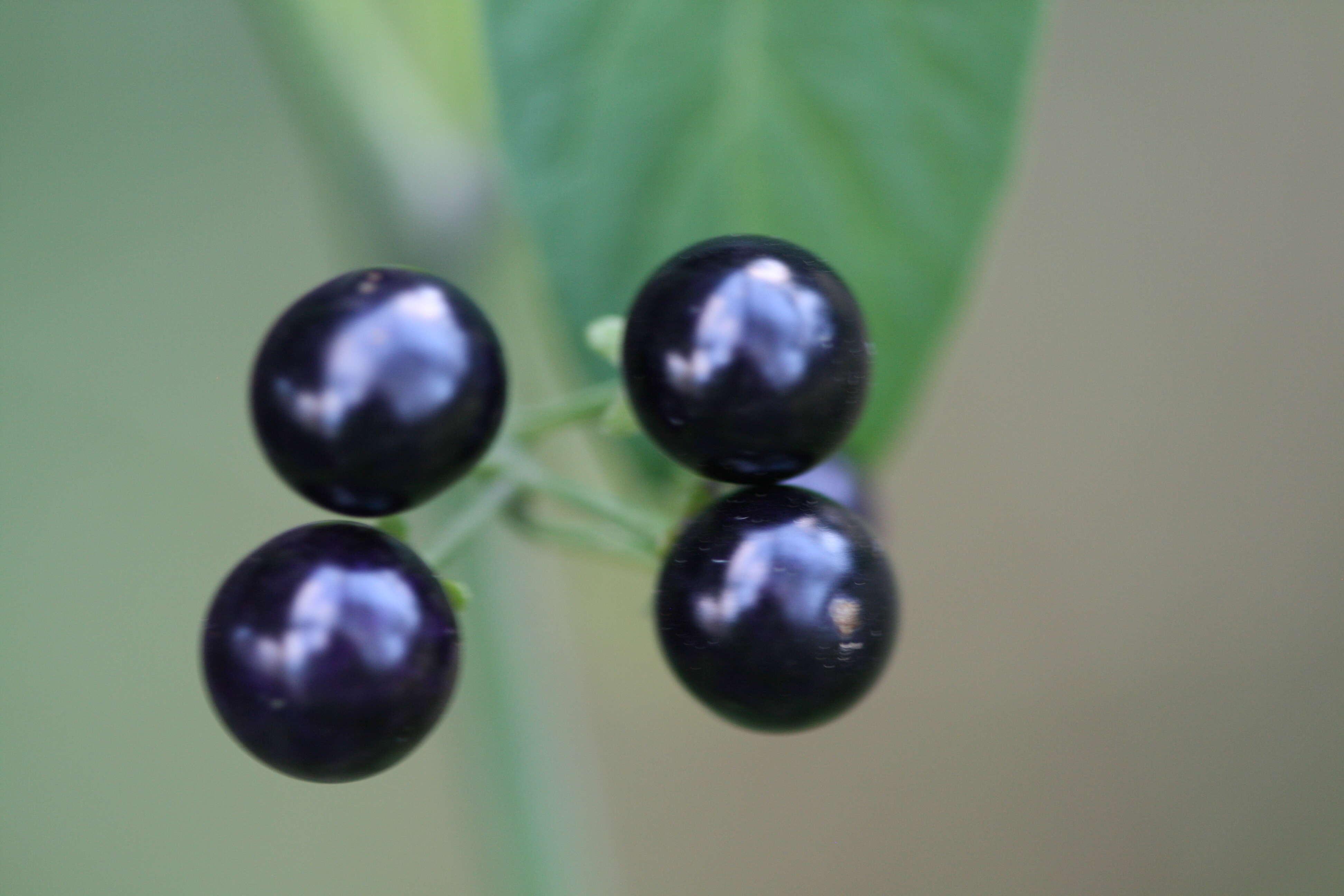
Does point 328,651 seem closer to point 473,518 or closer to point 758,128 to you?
point 473,518

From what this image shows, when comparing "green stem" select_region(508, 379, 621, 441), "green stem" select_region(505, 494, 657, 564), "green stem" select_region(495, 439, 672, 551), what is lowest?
"green stem" select_region(505, 494, 657, 564)

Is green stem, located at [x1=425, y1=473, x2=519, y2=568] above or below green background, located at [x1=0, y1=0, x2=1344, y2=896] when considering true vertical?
above

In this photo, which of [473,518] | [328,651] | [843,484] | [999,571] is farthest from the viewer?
[999,571]

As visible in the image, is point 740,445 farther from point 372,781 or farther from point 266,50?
point 372,781

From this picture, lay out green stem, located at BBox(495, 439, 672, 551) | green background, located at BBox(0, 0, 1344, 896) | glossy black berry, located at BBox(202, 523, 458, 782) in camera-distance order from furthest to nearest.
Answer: green background, located at BBox(0, 0, 1344, 896)
green stem, located at BBox(495, 439, 672, 551)
glossy black berry, located at BBox(202, 523, 458, 782)

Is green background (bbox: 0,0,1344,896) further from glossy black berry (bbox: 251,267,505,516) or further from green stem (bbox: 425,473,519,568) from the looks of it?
glossy black berry (bbox: 251,267,505,516)

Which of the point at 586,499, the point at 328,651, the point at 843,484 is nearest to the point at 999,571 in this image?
the point at 843,484

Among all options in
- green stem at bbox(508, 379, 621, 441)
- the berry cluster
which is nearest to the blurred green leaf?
green stem at bbox(508, 379, 621, 441)
